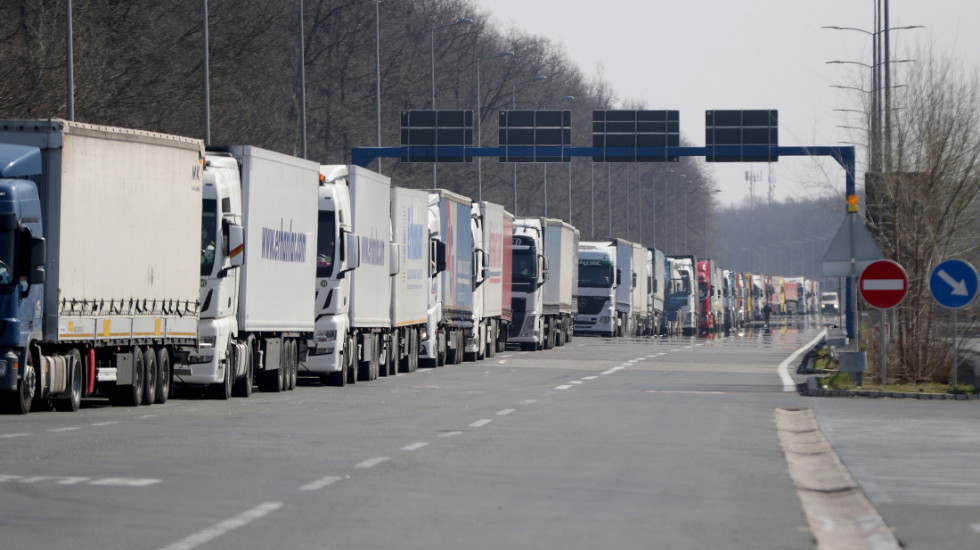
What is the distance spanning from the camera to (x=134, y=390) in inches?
886

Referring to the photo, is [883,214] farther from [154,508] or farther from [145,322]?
[154,508]

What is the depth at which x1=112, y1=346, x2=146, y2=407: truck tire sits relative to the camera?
22.5 meters

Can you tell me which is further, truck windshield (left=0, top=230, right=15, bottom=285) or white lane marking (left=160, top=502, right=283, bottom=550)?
truck windshield (left=0, top=230, right=15, bottom=285)

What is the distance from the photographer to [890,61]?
4059 centimetres

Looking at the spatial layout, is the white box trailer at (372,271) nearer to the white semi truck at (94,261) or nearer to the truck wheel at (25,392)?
the white semi truck at (94,261)

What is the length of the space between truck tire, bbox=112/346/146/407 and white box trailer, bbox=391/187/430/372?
11.1 meters

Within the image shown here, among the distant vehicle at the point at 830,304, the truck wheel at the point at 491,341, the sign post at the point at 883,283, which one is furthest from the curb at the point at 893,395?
the distant vehicle at the point at 830,304

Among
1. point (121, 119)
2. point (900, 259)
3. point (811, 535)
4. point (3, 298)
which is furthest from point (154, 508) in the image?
point (121, 119)

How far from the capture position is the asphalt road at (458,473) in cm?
1009

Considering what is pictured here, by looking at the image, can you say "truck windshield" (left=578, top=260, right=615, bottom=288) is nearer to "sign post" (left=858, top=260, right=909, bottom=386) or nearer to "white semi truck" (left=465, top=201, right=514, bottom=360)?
"white semi truck" (left=465, top=201, right=514, bottom=360)

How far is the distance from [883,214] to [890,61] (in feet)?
38.9

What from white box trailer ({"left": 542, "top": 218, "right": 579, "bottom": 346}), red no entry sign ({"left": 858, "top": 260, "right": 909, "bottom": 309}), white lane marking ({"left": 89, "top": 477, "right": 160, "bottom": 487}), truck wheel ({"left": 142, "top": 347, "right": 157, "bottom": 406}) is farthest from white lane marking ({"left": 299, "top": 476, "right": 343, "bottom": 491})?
white box trailer ({"left": 542, "top": 218, "right": 579, "bottom": 346})

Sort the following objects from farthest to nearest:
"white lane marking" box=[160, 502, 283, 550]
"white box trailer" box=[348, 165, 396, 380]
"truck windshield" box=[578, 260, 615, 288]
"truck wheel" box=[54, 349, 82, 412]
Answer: "truck windshield" box=[578, 260, 615, 288], "white box trailer" box=[348, 165, 396, 380], "truck wheel" box=[54, 349, 82, 412], "white lane marking" box=[160, 502, 283, 550]

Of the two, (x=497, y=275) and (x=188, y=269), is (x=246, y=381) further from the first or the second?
(x=497, y=275)
